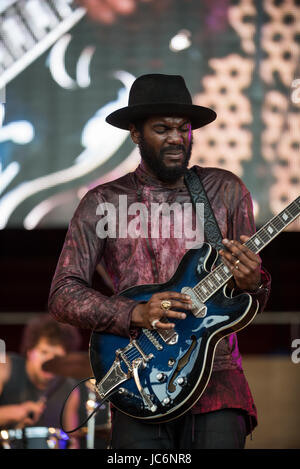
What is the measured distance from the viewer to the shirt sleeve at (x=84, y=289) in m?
2.96

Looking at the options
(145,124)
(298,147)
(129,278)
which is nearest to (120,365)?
(129,278)

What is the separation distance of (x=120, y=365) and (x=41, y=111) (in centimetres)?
377

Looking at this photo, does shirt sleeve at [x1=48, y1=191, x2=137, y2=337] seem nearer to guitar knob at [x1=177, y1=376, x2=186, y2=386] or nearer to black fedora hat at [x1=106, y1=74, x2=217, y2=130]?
guitar knob at [x1=177, y1=376, x2=186, y2=386]

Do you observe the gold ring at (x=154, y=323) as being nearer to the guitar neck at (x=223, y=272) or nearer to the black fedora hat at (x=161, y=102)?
the guitar neck at (x=223, y=272)

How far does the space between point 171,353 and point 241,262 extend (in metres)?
0.41

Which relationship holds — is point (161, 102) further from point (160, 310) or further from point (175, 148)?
point (160, 310)

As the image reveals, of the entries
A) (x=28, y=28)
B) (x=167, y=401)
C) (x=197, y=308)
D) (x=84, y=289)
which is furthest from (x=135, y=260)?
(x=28, y=28)

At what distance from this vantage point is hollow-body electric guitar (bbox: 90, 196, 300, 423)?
2832 millimetres

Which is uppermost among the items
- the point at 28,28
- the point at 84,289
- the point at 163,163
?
the point at 28,28

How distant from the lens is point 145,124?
3.23 m

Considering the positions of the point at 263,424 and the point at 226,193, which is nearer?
the point at 226,193

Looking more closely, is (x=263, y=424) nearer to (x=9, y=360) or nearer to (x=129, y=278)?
(x=9, y=360)

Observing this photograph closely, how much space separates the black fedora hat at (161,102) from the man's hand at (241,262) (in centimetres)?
60

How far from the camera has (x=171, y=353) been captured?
2896 mm
